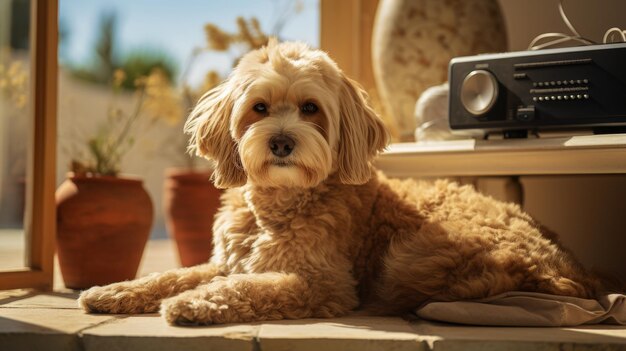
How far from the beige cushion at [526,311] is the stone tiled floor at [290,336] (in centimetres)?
3

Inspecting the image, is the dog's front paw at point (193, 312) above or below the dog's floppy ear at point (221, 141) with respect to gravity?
below

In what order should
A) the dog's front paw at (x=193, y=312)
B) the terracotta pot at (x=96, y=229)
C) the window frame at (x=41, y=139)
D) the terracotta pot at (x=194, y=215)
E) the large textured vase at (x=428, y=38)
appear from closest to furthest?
the dog's front paw at (x=193, y=312)
the window frame at (x=41, y=139)
the terracotta pot at (x=96, y=229)
the large textured vase at (x=428, y=38)
the terracotta pot at (x=194, y=215)

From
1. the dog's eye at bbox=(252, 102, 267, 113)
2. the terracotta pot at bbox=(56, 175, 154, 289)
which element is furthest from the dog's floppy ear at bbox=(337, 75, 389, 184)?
the terracotta pot at bbox=(56, 175, 154, 289)

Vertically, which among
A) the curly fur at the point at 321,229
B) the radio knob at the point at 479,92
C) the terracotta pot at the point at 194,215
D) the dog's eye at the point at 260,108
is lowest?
the terracotta pot at the point at 194,215

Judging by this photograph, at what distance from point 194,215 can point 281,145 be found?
2.22 meters

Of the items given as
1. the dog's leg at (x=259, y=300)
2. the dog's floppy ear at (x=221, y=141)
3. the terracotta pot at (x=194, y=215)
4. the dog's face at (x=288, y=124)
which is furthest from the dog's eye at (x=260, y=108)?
the terracotta pot at (x=194, y=215)

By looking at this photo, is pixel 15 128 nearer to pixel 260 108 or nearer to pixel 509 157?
pixel 260 108

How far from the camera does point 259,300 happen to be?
234cm

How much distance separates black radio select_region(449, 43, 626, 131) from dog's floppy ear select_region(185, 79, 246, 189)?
114cm

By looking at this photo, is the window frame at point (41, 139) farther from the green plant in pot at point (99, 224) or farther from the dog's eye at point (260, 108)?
the dog's eye at point (260, 108)

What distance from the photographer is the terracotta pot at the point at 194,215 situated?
4.47 m

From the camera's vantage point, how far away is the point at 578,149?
9.62 feet

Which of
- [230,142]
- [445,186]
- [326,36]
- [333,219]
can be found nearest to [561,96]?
[445,186]

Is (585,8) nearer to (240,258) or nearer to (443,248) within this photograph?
(443,248)
